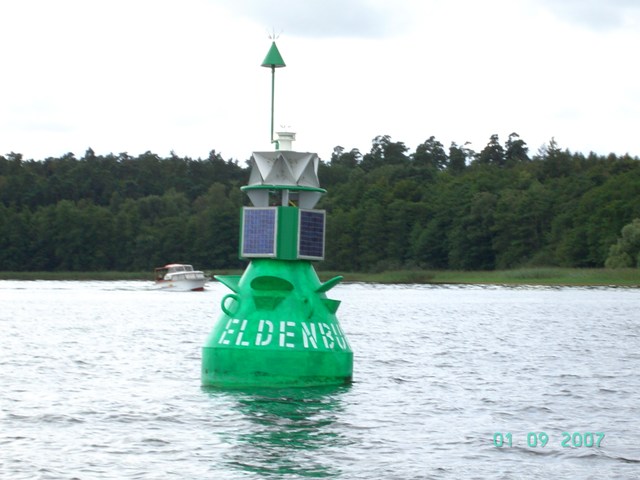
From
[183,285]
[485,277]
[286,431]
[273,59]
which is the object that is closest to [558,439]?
[286,431]

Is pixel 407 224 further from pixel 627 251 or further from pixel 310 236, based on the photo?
pixel 310 236

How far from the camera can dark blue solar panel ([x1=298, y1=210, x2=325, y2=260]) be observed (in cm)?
2477

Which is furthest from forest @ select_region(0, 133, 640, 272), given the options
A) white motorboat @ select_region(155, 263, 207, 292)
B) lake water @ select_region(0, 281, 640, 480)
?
lake water @ select_region(0, 281, 640, 480)

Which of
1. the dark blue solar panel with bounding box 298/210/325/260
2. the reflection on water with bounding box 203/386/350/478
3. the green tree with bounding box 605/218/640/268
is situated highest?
the green tree with bounding box 605/218/640/268

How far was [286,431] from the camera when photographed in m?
21.5

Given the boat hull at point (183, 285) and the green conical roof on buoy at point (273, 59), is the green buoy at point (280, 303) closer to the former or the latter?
the green conical roof on buoy at point (273, 59)

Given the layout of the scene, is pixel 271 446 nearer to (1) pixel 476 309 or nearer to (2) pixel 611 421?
(2) pixel 611 421

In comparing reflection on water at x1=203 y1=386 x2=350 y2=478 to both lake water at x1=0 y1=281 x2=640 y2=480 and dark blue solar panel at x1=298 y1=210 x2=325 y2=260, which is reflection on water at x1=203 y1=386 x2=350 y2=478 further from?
dark blue solar panel at x1=298 y1=210 x2=325 y2=260

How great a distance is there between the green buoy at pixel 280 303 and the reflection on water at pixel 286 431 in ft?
1.09

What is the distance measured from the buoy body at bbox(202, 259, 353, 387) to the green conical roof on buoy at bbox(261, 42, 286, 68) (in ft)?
14.0

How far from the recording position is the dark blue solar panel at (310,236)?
24766mm

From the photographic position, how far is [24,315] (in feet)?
219

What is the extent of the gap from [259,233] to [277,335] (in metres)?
2.18

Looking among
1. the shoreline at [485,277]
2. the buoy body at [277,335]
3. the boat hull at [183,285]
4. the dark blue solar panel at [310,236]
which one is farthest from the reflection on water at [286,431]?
the shoreline at [485,277]
